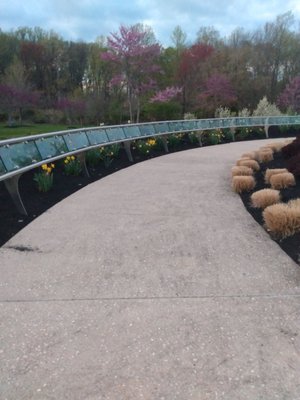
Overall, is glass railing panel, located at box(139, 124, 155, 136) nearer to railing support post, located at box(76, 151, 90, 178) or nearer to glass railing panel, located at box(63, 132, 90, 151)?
glass railing panel, located at box(63, 132, 90, 151)

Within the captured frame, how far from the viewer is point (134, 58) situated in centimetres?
3300

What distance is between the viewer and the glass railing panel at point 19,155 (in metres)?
5.25

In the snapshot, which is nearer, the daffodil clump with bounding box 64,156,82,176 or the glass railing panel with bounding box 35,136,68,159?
the glass railing panel with bounding box 35,136,68,159

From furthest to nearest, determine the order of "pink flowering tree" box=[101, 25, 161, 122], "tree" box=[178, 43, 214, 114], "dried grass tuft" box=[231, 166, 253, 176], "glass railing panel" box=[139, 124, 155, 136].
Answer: "tree" box=[178, 43, 214, 114] → "pink flowering tree" box=[101, 25, 161, 122] → "glass railing panel" box=[139, 124, 155, 136] → "dried grass tuft" box=[231, 166, 253, 176]

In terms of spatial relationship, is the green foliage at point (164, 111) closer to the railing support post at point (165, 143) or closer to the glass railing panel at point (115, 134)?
the railing support post at point (165, 143)

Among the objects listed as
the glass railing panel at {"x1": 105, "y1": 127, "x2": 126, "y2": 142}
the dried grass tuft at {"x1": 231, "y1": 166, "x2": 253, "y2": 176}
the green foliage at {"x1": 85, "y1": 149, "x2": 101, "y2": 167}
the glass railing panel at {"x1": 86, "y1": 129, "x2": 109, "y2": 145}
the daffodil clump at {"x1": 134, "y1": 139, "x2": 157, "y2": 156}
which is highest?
the glass railing panel at {"x1": 86, "y1": 129, "x2": 109, "y2": 145}

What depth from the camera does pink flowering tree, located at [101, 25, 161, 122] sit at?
32062 mm

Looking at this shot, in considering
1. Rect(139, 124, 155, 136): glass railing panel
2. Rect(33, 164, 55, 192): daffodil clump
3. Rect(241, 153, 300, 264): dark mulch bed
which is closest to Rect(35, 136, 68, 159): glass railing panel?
Rect(33, 164, 55, 192): daffodil clump

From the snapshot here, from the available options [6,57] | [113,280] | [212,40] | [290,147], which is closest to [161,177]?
[290,147]

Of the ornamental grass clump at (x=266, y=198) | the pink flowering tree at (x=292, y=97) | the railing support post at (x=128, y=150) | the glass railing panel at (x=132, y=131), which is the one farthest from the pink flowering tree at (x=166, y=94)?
the ornamental grass clump at (x=266, y=198)

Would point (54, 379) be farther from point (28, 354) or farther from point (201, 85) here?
point (201, 85)

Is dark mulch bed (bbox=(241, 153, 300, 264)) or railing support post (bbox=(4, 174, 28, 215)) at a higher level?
railing support post (bbox=(4, 174, 28, 215))

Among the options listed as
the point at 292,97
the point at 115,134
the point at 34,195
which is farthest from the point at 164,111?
the point at 34,195

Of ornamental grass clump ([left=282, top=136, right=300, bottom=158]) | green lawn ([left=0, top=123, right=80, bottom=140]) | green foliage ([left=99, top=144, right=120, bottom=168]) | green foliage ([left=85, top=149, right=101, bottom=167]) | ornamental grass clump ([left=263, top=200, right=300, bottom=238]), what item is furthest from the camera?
green lawn ([left=0, top=123, right=80, bottom=140])
